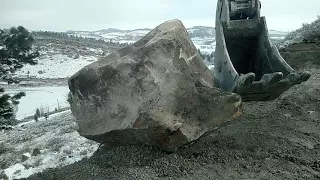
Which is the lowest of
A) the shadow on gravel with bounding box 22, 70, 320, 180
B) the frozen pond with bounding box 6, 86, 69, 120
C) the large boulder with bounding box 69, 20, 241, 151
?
the frozen pond with bounding box 6, 86, 69, 120

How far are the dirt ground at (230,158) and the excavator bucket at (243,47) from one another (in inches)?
28.2

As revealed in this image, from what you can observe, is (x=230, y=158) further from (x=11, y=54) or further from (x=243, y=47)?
(x=11, y=54)

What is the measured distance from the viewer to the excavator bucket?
531 cm

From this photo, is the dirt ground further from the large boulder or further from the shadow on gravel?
the large boulder

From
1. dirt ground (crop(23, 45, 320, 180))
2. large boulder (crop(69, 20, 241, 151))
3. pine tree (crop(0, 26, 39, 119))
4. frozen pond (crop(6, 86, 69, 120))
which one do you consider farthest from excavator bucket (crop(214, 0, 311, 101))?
frozen pond (crop(6, 86, 69, 120))

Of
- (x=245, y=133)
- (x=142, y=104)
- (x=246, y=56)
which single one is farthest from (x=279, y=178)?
(x=246, y=56)

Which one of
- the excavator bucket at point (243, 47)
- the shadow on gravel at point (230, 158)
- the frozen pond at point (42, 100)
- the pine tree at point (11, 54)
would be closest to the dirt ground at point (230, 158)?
the shadow on gravel at point (230, 158)

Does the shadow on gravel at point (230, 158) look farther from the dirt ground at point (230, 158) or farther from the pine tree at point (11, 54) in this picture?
the pine tree at point (11, 54)

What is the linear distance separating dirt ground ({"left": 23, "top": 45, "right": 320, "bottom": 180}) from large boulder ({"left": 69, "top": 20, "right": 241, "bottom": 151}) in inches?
10.0

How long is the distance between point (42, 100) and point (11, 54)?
21962 millimetres

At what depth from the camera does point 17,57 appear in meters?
8.04

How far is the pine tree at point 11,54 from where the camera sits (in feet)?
25.6

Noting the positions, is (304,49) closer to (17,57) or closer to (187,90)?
(187,90)

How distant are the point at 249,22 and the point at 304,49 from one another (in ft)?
15.9
